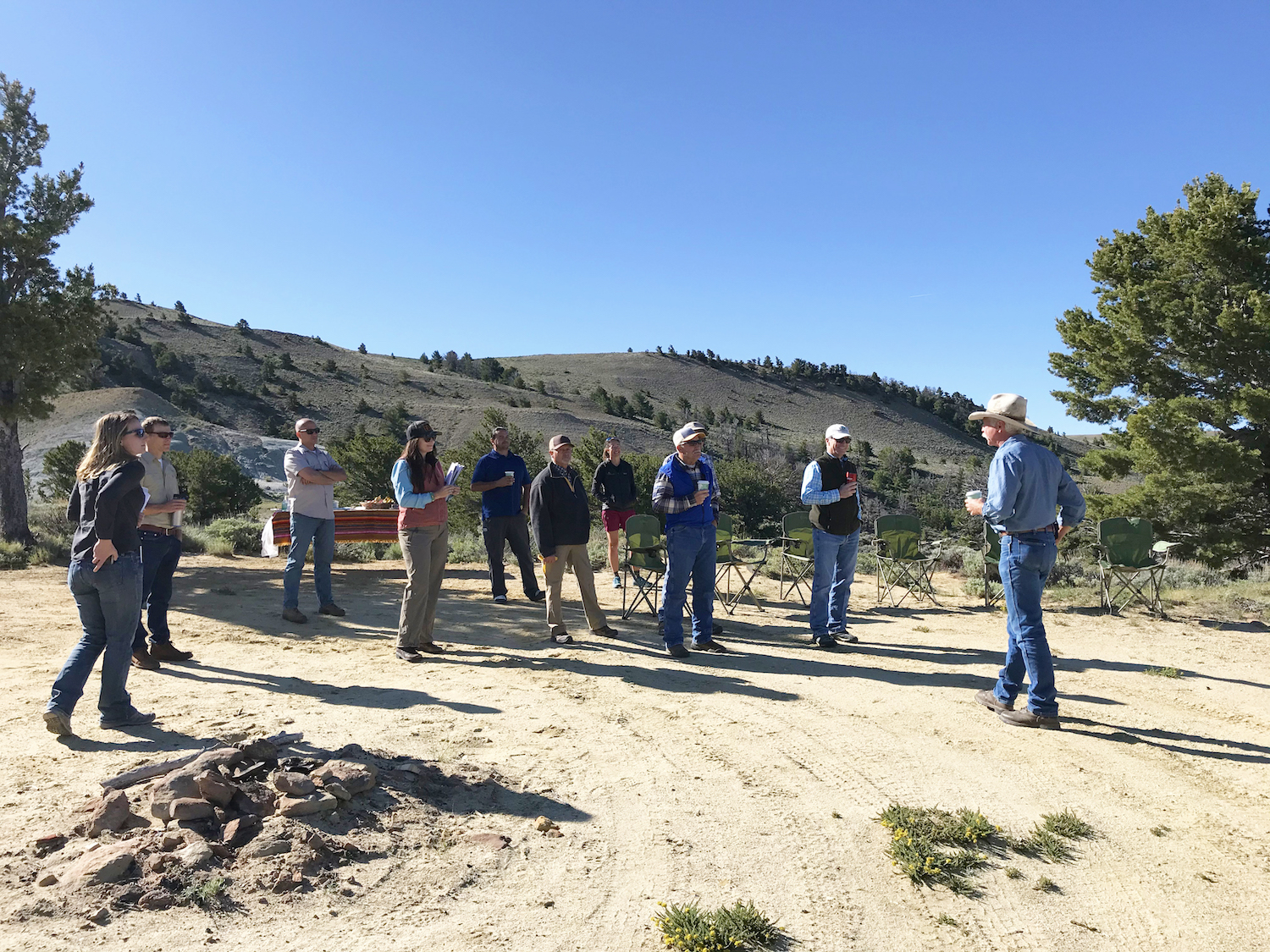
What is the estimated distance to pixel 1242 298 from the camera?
14.4 meters

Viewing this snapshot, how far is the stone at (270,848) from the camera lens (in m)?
2.86

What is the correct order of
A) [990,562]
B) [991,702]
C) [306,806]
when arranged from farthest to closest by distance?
[990,562] < [991,702] < [306,806]

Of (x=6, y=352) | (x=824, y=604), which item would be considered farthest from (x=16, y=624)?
(x=824, y=604)

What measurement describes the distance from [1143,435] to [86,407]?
40305mm

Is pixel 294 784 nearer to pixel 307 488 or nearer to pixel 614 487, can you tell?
pixel 307 488

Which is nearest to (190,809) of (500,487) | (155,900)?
(155,900)

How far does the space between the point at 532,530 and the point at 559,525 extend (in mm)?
251

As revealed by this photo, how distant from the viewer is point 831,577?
21.4ft

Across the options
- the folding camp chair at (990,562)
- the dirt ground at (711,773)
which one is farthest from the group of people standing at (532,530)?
the folding camp chair at (990,562)

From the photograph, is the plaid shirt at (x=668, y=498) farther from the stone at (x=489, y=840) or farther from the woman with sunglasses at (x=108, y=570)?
the woman with sunglasses at (x=108, y=570)

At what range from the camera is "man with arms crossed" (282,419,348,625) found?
703cm

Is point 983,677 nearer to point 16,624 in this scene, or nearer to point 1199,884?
point 1199,884

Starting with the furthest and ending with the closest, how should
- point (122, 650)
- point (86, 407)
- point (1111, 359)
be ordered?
point (86, 407), point (1111, 359), point (122, 650)

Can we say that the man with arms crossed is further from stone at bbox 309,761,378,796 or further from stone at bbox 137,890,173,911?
stone at bbox 137,890,173,911
